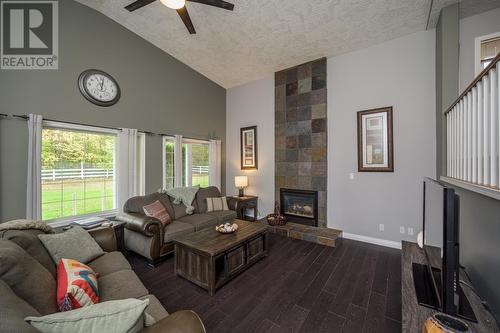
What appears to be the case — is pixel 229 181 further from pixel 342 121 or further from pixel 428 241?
pixel 428 241

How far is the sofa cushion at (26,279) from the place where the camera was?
0.96 m

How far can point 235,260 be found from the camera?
2381 millimetres

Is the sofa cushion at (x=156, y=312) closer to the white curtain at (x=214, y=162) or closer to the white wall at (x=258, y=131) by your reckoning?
the white wall at (x=258, y=131)

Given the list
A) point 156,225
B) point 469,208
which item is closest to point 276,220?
point 156,225

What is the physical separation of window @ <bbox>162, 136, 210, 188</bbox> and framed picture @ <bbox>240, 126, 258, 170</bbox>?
2.97 feet

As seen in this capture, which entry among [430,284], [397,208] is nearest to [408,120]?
[397,208]

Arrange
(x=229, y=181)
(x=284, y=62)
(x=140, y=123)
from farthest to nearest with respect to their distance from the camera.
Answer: (x=229, y=181)
(x=284, y=62)
(x=140, y=123)

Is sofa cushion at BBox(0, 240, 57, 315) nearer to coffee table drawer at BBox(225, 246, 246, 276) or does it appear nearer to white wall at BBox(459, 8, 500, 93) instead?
coffee table drawer at BBox(225, 246, 246, 276)

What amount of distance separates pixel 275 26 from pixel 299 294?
3.73 m

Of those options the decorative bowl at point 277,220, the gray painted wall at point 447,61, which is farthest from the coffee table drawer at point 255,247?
the gray painted wall at point 447,61

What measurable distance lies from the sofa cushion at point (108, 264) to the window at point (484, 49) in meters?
4.76

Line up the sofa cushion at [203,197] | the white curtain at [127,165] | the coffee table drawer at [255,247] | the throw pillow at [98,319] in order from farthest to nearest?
the sofa cushion at [203,197] < the white curtain at [127,165] < the coffee table drawer at [255,247] < the throw pillow at [98,319]

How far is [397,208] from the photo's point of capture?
319 centimetres

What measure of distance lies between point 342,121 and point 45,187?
190 inches
